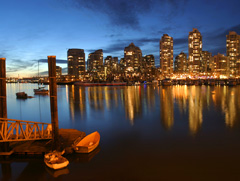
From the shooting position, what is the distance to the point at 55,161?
40.9ft

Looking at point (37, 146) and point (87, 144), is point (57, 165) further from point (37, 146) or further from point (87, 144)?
point (87, 144)

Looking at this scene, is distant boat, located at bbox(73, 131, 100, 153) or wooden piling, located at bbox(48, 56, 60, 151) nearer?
wooden piling, located at bbox(48, 56, 60, 151)

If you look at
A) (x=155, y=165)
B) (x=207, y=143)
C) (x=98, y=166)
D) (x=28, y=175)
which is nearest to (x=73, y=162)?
(x=98, y=166)

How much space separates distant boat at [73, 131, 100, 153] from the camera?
47.2ft

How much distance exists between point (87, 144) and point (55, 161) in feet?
10.2

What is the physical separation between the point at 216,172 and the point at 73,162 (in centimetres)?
872

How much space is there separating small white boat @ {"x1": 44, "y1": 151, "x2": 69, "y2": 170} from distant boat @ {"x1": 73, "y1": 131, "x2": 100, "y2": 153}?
1695mm

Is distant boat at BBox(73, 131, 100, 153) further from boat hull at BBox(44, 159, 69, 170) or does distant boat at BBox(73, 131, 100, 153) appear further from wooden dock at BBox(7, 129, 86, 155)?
boat hull at BBox(44, 159, 69, 170)

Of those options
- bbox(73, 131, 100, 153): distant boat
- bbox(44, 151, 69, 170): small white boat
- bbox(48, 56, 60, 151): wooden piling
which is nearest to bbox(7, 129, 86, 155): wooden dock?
bbox(73, 131, 100, 153): distant boat

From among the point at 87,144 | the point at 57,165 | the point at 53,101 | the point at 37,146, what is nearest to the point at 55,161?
the point at 57,165

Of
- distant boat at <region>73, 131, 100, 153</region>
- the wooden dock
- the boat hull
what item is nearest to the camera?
the boat hull

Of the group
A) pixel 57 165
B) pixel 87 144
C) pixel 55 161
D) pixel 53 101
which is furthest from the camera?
pixel 87 144

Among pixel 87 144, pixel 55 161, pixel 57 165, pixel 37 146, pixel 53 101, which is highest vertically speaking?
pixel 53 101

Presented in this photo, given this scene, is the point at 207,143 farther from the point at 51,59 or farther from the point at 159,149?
the point at 51,59
